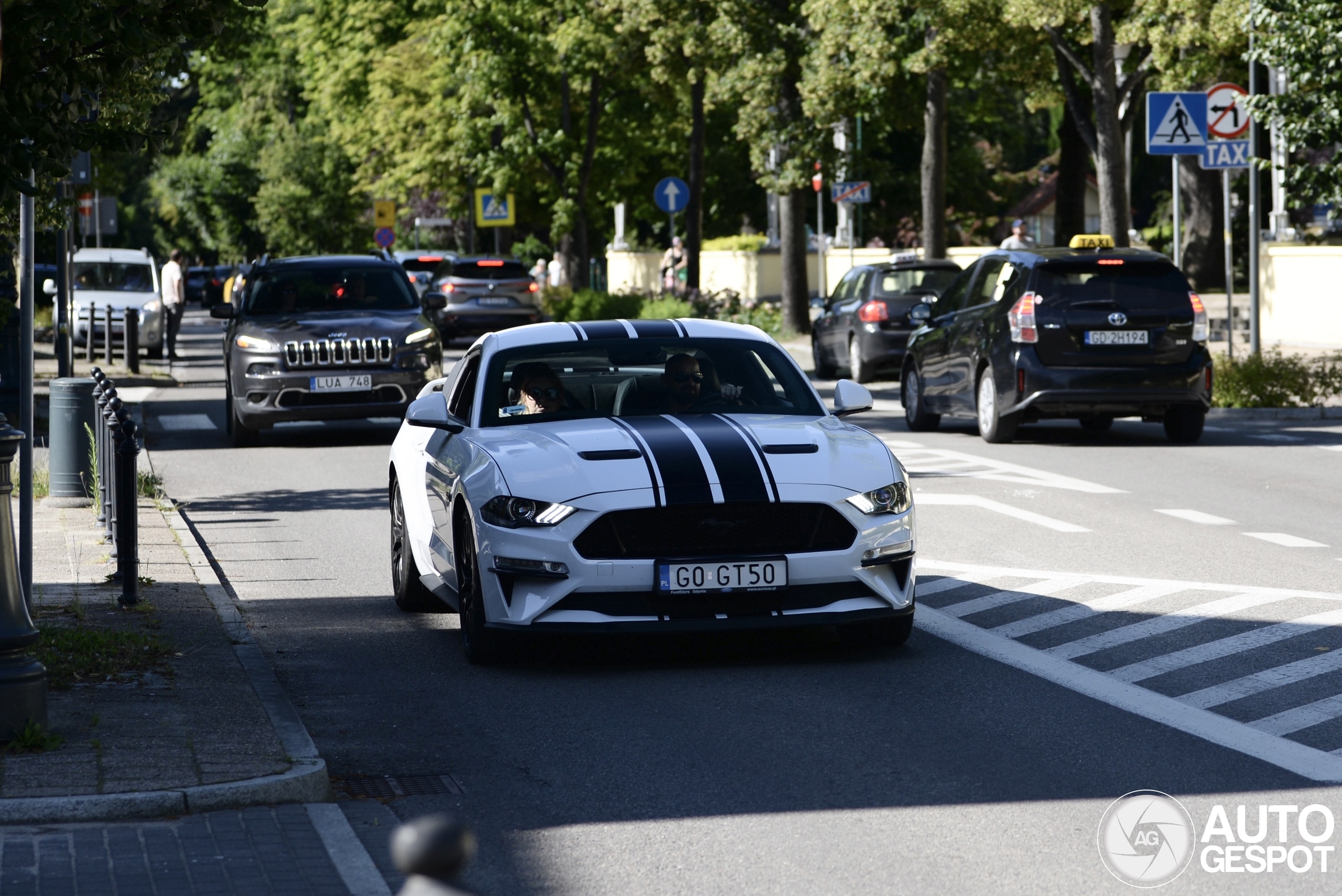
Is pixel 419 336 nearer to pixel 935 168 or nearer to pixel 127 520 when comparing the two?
pixel 127 520

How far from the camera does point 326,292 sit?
1991 centimetres

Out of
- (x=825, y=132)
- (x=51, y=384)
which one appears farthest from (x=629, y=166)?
(x=51, y=384)

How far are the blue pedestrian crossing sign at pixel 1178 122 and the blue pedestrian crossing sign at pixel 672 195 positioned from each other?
54.4 ft

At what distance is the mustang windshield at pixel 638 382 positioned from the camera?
903 centimetres

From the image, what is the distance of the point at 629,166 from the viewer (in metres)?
55.0

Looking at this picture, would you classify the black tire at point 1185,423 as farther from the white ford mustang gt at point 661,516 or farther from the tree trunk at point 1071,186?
the tree trunk at point 1071,186

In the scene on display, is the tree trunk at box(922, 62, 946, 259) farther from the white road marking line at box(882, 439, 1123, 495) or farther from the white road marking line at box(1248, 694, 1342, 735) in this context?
the white road marking line at box(1248, 694, 1342, 735)

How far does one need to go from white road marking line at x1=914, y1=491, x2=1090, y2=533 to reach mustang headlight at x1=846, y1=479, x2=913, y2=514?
13.1ft

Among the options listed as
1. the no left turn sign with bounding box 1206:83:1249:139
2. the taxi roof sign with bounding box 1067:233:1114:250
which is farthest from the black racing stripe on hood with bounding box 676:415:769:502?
the no left turn sign with bounding box 1206:83:1249:139

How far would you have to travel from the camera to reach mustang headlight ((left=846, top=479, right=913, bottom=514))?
26.5 ft

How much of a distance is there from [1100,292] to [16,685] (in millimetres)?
12932

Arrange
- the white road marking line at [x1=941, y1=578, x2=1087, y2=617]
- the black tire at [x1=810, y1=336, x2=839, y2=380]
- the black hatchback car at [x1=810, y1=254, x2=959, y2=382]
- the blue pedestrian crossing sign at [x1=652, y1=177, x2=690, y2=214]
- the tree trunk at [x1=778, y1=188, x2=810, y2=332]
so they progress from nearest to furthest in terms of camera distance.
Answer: the white road marking line at [x1=941, y1=578, x2=1087, y2=617] → the black hatchback car at [x1=810, y1=254, x2=959, y2=382] → the black tire at [x1=810, y1=336, x2=839, y2=380] → the tree trunk at [x1=778, y1=188, x2=810, y2=332] → the blue pedestrian crossing sign at [x1=652, y1=177, x2=690, y2=214]

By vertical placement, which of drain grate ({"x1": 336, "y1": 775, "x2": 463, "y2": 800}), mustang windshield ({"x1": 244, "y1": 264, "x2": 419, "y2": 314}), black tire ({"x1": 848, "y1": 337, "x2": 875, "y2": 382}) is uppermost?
mustang windshield ({"x1": 244, "y1": 264, "x2": 419, "y2": 314})

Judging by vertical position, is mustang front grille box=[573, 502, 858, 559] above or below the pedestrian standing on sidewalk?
below
